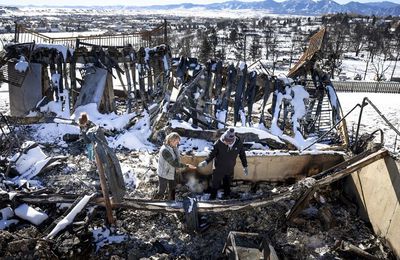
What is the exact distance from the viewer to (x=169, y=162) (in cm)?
559

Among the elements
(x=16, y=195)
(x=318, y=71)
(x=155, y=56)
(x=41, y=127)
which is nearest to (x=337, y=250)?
(x=16, y=195)

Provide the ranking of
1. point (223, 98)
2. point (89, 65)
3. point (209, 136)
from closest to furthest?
1. point (209, 136)
2. point (223, 98)
3. point (89, 65)

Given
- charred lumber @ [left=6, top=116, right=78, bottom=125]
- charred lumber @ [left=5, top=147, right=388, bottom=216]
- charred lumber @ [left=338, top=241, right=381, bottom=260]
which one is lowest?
charred lumber @ [left=338, top=241, right=381, bottom=260]

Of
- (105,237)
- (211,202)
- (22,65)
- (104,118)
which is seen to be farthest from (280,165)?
(22,65)

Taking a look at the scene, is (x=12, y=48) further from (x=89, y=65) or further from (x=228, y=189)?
(x=228, y=189)

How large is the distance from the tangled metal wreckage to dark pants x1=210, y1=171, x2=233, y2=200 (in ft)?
1.28

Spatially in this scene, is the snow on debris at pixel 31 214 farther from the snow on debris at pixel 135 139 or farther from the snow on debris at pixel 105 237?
the snow on debris at pixel 135 139

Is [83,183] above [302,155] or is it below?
below

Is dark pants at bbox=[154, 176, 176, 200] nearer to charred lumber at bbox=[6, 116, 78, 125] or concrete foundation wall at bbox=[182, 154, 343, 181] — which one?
concrete foundation wall at bbox=[182, 154, 343, 181]

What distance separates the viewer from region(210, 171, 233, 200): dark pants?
6190mm

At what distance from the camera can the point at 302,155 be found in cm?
681

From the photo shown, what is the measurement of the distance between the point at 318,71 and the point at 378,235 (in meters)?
5.90

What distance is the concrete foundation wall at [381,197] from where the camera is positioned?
17.1 ft

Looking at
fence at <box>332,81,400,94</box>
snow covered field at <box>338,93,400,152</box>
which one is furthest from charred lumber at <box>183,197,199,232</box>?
fence at <box>332,81,400,94</box>
